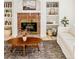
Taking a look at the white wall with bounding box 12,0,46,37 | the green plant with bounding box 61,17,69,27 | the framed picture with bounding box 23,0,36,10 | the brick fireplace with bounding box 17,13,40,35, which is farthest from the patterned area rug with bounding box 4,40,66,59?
the framed picture with bounding box 23,0,36,10

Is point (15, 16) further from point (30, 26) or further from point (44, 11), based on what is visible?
point (44, 11)

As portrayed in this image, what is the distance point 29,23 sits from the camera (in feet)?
29.3

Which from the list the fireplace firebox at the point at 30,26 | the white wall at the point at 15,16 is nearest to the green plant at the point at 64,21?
the white wall at the point at 15,16

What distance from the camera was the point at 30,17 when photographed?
8867 mm

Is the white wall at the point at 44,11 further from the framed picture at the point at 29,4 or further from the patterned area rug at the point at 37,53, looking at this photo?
the patterned area rug at the point at 37,53

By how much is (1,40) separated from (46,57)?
4.08 m

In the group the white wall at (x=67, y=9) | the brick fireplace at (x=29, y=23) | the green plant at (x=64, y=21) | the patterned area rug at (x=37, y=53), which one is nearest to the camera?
the patterned area rug at (x=37, y=53)

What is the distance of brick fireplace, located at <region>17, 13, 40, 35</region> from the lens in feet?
29.0

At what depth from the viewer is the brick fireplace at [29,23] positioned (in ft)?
29.0

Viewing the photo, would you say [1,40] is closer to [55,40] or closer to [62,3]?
[55,40]

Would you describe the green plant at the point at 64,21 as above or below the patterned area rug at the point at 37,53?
above

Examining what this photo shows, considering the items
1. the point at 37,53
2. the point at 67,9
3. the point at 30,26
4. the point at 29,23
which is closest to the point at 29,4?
the point at 29,23

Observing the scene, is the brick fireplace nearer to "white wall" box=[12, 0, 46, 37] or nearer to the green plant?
"white wall" box=[12, 0, 46, 37]
